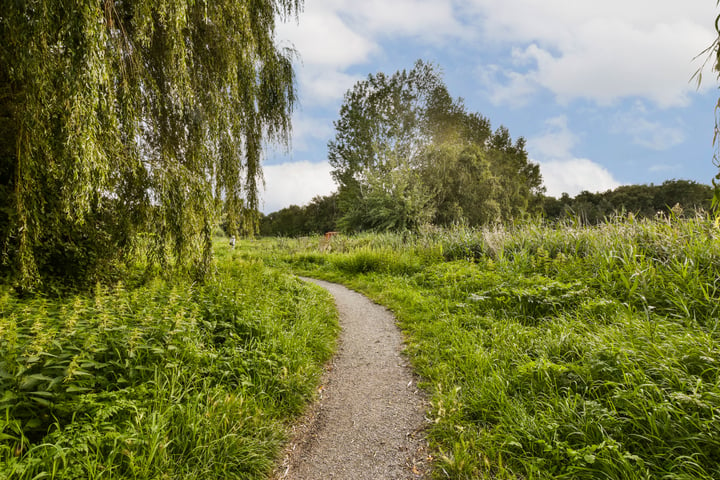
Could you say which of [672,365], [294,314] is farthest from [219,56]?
[672,365]

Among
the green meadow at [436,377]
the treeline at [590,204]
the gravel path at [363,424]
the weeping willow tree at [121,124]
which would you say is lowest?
the gravel path at [363,424]

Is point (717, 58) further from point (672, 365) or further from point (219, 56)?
point (219, 56)

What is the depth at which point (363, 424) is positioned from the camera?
2.92 meters

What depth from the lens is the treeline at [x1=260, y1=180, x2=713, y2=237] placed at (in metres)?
38.6

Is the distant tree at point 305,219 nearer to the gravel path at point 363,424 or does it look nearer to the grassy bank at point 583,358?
the grassy bank at point 583,358

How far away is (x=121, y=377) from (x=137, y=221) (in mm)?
2458

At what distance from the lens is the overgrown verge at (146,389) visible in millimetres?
1939

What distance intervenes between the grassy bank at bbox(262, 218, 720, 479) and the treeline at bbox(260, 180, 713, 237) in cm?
3172

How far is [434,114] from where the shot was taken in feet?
96.3

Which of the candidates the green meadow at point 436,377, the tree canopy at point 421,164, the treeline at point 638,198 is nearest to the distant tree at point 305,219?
the tree canopy at point 421,164

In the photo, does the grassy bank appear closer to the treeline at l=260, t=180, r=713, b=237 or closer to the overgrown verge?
the overgrown verge

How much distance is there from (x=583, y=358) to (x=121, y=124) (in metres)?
5.60

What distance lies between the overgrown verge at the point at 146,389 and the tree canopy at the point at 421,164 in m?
14.5

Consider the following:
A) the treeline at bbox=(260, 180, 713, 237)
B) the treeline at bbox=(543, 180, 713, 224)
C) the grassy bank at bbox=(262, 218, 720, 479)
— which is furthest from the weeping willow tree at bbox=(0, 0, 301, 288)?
the treeline at bbox=(543, 180, 713, 224)
